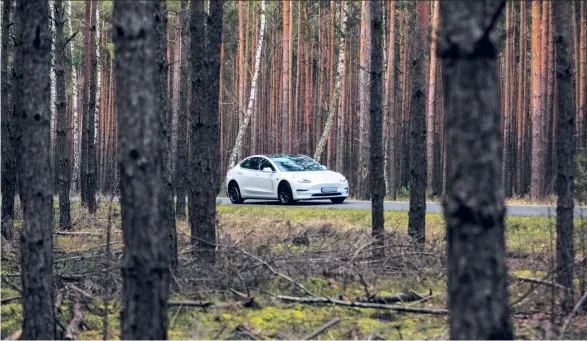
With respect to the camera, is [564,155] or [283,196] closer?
[564,155]

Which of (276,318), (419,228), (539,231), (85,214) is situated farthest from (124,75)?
(85,214)

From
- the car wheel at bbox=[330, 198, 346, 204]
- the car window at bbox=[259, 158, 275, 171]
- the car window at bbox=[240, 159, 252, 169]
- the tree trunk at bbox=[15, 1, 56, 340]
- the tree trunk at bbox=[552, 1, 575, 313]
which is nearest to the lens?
the tree trunk at bbox=[15, 1, 56, 340]

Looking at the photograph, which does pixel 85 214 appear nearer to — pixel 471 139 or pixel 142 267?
pixel 142 267

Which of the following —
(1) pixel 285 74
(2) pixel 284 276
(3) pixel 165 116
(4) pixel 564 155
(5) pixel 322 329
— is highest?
(1) pixel 285 74

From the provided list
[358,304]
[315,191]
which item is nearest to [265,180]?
[315,191]

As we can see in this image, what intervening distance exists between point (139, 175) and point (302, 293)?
3.66 metres

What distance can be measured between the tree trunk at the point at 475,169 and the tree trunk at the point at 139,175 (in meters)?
2.19

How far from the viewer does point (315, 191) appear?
2150 cm

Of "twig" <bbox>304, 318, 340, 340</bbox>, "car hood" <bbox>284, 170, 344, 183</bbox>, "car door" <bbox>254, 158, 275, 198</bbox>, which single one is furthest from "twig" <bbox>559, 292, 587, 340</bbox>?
"car door" <bbox>254, 158, 275, 198</bbox>

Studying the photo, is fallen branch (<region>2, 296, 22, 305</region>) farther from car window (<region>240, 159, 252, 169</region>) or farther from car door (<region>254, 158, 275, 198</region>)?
car window (<region>240, 159, 252, 169</region>)

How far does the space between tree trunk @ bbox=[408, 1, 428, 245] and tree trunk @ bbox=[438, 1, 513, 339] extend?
7.53 meters

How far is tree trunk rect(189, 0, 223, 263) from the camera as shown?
9430mm

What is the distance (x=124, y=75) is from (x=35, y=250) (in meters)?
1.67

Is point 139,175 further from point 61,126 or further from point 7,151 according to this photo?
point 61,126
